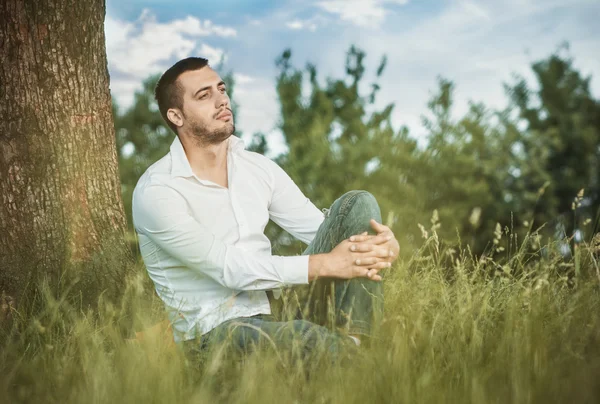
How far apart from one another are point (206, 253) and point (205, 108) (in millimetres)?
926

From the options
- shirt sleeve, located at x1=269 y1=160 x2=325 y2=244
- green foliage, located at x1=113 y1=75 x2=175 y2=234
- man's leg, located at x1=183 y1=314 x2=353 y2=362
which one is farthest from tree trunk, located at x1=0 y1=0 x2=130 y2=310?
green foliage, located at x1=113 y1=75 x2=175 y2=234

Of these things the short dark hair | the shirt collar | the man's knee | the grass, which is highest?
the short dark hair

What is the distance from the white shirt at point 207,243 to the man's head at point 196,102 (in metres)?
0.16

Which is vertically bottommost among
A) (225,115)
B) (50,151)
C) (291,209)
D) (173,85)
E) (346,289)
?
(346,289)

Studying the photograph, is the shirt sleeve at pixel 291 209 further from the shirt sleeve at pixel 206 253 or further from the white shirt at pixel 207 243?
the shirt sleeve at pixel 206 253

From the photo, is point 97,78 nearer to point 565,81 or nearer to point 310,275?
point 310,275

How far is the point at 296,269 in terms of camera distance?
2.88 meters

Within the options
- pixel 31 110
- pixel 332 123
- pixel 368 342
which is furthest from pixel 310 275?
A: pixel 332 123

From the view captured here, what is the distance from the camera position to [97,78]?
12.0 ft

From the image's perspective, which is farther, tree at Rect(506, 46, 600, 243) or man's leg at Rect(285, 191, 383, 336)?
tree at Rect(506, 46, 600, 243)

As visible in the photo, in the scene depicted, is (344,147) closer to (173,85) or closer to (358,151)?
(358,151)

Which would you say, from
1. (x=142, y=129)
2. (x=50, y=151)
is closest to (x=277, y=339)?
(x=50, y=151)

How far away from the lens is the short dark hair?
3510mm

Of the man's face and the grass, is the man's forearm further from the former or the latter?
the man's face
